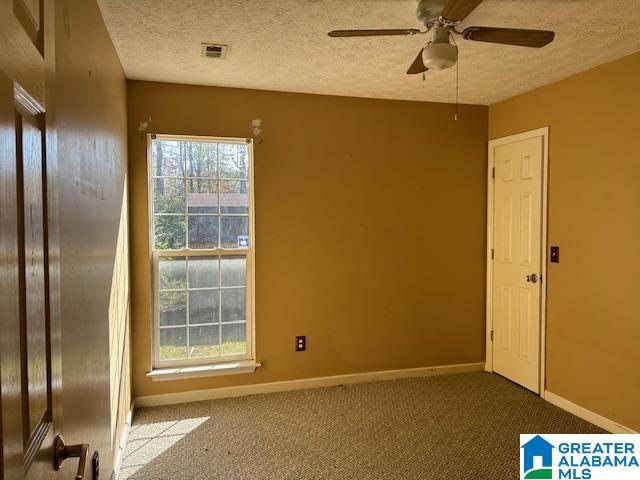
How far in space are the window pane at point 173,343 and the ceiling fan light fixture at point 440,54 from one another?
2679mm

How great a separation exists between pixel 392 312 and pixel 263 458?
1.75 meters

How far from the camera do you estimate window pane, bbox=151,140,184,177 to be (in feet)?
10.8

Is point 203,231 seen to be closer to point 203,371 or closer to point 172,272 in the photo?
point 172,272

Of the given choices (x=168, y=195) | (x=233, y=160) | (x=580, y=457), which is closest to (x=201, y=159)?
(x=233, y=160)

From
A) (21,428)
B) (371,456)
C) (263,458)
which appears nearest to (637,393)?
(371,456)

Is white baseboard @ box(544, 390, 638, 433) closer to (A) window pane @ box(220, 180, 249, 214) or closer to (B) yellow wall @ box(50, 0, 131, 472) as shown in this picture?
(A) window pane @ box(220, 180, 249, 214)

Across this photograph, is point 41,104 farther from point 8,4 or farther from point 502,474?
point 502,474

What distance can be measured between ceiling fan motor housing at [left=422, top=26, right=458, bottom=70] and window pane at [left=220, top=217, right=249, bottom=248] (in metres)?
2.00

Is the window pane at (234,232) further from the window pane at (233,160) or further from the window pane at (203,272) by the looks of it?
the window pane at (233,160)

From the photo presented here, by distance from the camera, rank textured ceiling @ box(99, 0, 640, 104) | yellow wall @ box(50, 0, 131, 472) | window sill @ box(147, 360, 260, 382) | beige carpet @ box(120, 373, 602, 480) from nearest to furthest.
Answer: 1. yellow wall @ box(50, 0, 131, 472)
2. textured ceiling @ box(99, 0, 640, 104)
3. beige carpet @ box(120, 373, 602, 480)
4. window sill @ box(147, 360, 260, 382)

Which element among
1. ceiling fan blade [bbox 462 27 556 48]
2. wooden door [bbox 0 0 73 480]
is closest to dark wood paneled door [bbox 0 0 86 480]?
wooden door [bbox 0 0 73 480]

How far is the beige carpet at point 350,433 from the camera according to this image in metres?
2.47

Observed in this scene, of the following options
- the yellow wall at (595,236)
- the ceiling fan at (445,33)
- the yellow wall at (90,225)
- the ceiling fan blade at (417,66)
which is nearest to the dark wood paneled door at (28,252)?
the yellow wall at (90,225)

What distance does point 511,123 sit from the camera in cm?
374
